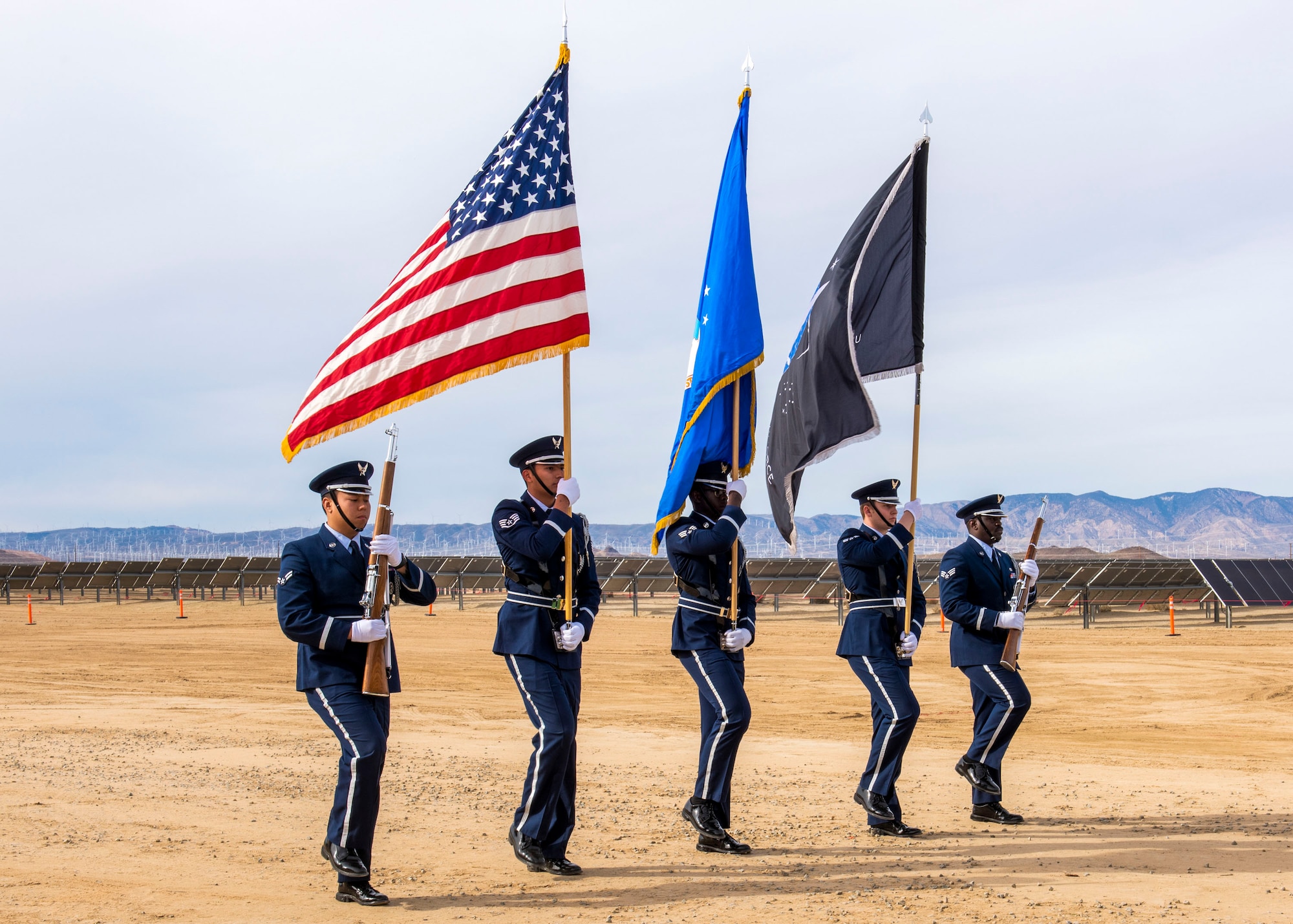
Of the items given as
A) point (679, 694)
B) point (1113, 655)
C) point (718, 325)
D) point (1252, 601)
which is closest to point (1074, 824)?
point (718, 325)

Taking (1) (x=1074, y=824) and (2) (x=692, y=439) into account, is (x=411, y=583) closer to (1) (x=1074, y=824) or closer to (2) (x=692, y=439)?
(2) (x=692, y=439)

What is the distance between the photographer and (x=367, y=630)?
19.6 feet

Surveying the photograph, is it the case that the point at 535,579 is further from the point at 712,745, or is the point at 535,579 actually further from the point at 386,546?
the point at 712,745

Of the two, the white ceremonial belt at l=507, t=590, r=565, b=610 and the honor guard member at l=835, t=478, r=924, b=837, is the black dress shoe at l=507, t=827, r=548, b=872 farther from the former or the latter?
the honor guard member at l=835, t=478, r=924, b=837

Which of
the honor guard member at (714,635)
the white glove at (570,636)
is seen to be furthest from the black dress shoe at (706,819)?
the white glove at (570,636)

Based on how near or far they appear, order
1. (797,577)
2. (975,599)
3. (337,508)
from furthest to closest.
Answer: (797,577)
(975,599)
(337,508)

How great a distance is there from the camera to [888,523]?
823cm

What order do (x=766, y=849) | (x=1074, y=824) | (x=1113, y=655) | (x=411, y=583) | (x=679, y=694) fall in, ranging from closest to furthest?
(x=411, y=583) < (x=766, y=849) < (x=1074, y=824) < (x=679, y=694) < (x=1113, y=655)

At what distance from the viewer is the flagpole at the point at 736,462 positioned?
7.34 metres

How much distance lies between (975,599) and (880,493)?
1.00 metres

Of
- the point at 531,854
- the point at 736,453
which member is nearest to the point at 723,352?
the point at 736,453

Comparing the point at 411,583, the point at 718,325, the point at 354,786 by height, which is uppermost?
the point at 718,325

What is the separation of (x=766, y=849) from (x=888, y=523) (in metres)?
2.41

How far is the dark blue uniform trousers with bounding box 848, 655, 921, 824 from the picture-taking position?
755 cm
